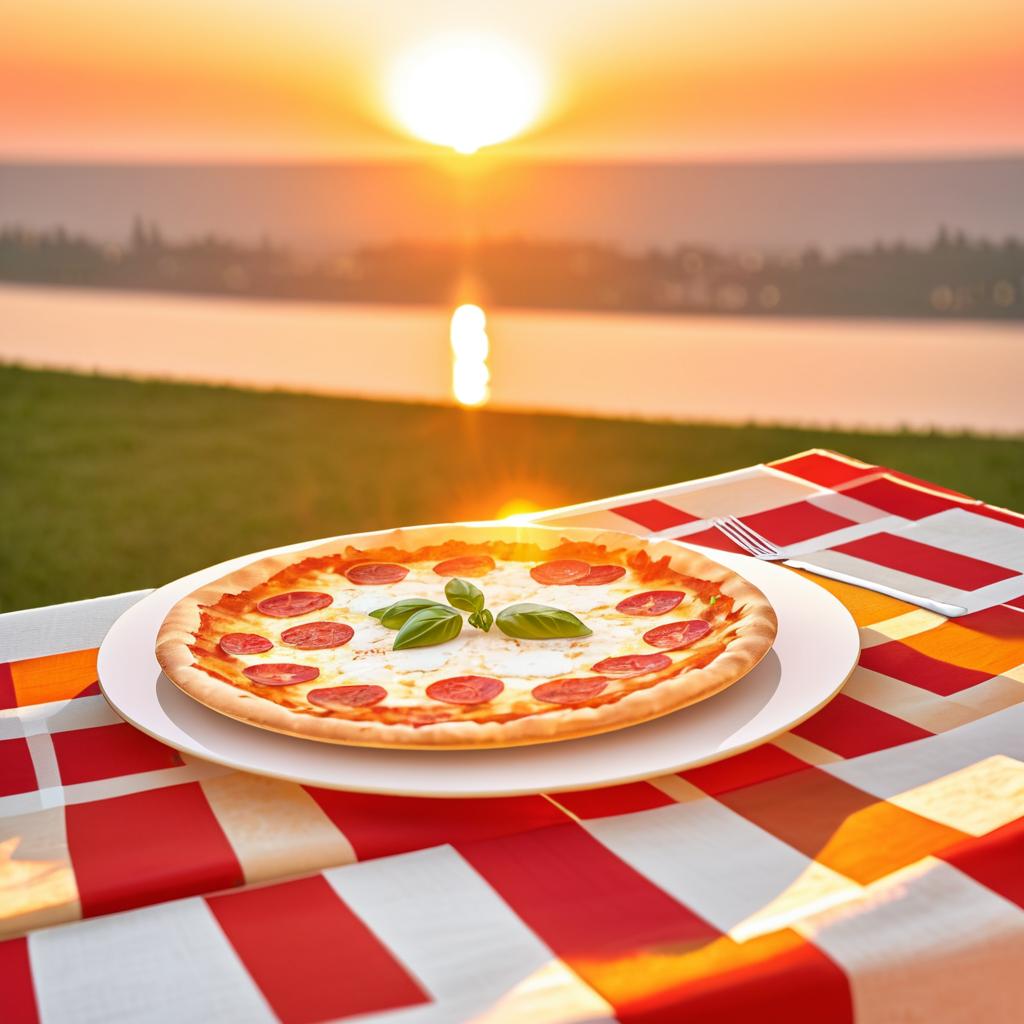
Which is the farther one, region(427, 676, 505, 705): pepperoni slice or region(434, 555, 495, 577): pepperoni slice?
region(434, 555, 495, 577): pepperoni slice

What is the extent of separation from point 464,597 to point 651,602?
234 millimetres

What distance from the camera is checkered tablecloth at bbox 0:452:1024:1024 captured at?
30.8 inches

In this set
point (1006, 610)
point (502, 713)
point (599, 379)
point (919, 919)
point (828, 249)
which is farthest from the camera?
point (828, 249)

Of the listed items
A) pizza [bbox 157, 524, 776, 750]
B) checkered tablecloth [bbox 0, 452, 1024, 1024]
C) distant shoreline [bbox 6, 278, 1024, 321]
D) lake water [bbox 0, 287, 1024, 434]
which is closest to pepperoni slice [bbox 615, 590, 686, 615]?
pizza [bbox 157, 524, 776, 750]

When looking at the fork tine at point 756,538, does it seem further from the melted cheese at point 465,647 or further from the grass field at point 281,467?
the grass field at point 281,467

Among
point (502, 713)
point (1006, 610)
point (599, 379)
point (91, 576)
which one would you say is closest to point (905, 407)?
point (599, 379)

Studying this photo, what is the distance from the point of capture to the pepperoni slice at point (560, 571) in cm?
146

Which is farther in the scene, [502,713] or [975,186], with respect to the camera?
[975,186]

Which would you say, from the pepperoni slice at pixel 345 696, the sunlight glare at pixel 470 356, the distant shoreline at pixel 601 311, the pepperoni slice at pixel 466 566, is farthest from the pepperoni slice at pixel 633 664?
the distant shoreline at pixel 601 311

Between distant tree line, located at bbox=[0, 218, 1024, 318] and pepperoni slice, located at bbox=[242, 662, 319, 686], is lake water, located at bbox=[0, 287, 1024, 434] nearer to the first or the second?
distant tree line, located at bbox=[0, 218, 1024, 318]

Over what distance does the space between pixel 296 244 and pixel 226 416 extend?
978 centimetres

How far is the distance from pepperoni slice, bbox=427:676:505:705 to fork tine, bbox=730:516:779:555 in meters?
0.65

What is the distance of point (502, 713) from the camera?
1.06 meters

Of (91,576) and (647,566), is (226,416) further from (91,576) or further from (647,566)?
(647,566)
